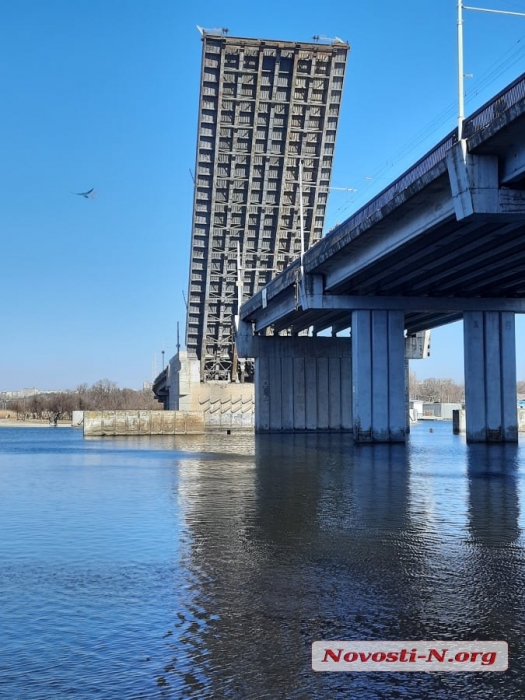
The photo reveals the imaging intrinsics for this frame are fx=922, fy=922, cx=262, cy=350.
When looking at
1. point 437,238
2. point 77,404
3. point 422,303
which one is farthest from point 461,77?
point 77,404

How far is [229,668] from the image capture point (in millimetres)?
7012

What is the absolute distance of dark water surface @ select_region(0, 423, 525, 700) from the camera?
6.80 metres

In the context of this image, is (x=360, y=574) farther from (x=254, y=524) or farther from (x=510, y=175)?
(x=510, y=175)

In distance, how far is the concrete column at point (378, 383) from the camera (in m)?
46.3

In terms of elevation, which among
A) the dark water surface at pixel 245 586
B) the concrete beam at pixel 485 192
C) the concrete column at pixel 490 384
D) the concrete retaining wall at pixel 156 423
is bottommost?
the dark water surface at pixel 245 586

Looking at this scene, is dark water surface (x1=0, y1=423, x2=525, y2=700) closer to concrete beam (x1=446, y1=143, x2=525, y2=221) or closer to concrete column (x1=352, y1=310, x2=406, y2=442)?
concrete beam (x1=446, y1=143, x2=525, y2=221)

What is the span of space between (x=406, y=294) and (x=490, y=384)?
643 cm

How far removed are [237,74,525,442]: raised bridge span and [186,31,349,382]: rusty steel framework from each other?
6.58 metres

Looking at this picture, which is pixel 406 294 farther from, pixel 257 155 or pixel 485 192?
pixel 257 155

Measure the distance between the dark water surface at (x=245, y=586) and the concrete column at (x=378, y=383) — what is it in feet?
77.6

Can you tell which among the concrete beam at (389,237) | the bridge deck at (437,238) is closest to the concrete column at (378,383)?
the bridge deck at (437,238)

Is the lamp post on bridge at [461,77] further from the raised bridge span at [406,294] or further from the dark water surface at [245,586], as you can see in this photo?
the dark water surface at [245,586]

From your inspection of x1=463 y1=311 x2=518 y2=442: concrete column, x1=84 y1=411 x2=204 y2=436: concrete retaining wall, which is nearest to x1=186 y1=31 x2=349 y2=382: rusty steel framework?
x1=84 y1=411 x2=204 y2=436: concrete retaining wall

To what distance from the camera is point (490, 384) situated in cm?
4678
